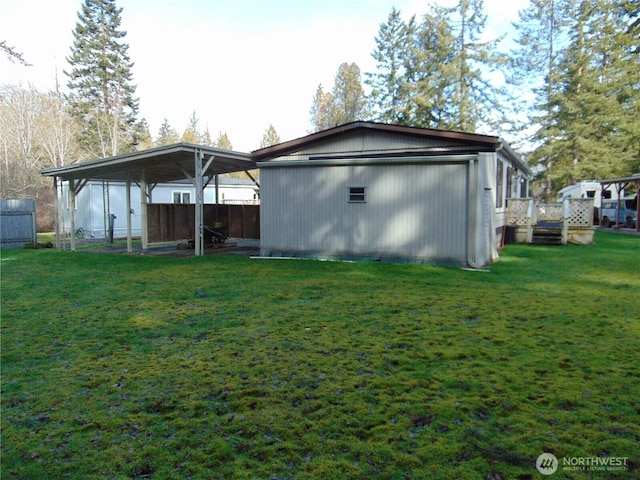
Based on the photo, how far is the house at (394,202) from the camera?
30.3 ft

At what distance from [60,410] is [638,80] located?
28764 mm

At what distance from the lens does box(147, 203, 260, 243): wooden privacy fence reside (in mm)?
13898

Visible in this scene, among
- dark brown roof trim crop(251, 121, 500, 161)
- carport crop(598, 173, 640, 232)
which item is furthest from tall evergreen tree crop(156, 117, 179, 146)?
carport crop(598, 173, 640, 232)

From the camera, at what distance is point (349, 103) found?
119 ft

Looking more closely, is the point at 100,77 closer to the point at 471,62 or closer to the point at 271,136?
the point at 271,136

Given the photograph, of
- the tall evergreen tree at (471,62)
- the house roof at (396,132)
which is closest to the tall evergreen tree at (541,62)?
the tall evergreen tree at (471,62)

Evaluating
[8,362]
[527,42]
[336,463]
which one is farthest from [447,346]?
[527,42]

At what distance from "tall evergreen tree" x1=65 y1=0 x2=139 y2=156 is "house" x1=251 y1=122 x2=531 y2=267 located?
78.7 ft

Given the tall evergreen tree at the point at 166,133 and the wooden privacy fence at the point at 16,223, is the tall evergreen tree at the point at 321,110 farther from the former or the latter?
the wooden privacy fence at the point at 16,223

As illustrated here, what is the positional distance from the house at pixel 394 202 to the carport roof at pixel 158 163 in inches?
68.4

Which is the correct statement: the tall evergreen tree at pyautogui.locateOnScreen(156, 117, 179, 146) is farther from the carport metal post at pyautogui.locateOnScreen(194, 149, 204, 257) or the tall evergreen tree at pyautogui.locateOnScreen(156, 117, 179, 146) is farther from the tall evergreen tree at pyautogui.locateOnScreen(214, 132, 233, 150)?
the carport metal post at pyautogui.locateOnScreen(194, 149, 204, 257)

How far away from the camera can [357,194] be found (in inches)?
401

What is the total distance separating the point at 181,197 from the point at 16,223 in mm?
7405

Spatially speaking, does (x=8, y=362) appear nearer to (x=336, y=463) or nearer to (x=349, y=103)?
(x=336, y=463)
